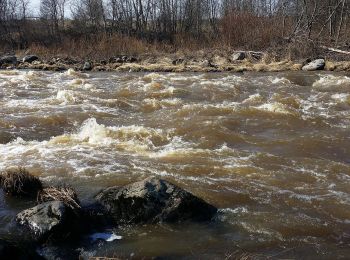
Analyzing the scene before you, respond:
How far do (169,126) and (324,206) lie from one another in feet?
20.3

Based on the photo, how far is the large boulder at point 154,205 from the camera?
6.42 metres

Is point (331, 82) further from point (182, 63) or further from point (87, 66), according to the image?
point (87, 66)

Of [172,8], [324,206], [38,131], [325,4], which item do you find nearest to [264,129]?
[324,206]

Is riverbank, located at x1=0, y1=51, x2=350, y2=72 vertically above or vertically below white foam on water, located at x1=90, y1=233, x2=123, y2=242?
above

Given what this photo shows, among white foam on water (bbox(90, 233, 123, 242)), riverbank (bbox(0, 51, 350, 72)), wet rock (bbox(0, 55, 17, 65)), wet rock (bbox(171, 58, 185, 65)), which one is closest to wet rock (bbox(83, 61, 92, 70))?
riverbank (bbox(0, 51, 350, 72))

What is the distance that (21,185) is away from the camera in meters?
7.18

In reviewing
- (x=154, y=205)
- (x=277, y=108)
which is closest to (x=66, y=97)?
(x=277, y=108)

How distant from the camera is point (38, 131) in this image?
12.1 m

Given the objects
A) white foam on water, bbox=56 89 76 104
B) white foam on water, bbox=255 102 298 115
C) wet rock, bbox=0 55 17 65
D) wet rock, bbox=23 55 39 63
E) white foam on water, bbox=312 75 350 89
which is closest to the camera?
white foam on water, bbox=255 102 298 115

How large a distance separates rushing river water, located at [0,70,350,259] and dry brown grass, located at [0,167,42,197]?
220mm

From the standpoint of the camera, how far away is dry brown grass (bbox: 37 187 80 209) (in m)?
6.47

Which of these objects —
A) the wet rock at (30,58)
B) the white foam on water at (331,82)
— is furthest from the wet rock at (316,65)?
the wet rock at (30,58)

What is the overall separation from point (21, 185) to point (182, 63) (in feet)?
73.0

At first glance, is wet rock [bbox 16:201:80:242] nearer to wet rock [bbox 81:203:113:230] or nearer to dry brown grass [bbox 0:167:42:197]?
wet rock [bbox 81:203:113:230]
